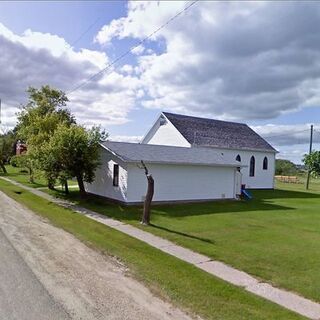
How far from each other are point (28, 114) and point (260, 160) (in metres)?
23.1

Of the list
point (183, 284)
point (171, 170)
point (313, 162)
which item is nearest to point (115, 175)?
point (171, 170)

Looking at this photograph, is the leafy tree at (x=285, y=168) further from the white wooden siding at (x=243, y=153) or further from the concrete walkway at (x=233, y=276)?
the concrete walkway at (x=233, y=276)

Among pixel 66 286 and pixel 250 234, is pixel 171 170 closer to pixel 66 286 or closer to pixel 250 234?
pixel 250 234

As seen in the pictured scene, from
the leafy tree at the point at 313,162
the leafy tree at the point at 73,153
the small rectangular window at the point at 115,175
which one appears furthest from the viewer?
the leafy tree at the point at 313,162

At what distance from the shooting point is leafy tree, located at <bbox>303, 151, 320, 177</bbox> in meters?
45.4

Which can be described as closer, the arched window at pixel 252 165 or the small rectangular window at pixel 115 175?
the small rectangular window at pixel 115 175

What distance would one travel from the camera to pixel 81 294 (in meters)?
6.63

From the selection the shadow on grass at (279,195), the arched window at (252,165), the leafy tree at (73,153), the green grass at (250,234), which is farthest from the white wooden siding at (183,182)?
the arched window at (252,165)

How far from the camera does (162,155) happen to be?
23.6 meters

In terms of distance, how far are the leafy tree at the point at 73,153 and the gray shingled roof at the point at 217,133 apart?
1287cm

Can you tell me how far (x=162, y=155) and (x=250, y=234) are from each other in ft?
35.1

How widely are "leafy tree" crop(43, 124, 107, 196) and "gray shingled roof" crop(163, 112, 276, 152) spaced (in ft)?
42.2

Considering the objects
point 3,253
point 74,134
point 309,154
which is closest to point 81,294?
point 3,253

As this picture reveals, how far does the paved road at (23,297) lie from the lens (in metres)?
5.59
